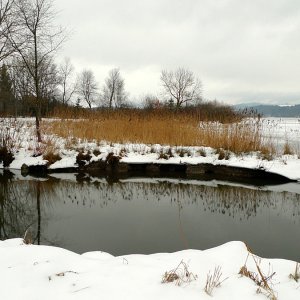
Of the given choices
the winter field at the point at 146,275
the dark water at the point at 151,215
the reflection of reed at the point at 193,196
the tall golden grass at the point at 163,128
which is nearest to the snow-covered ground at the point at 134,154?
the tall golden grass at the point at 163,128

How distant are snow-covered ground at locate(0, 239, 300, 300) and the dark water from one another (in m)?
1.28

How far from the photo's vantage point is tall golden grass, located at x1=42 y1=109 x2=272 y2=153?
29.3 ft

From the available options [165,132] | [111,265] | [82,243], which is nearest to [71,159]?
[165,132]

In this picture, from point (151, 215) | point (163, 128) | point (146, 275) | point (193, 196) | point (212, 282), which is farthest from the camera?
point (163, 128)

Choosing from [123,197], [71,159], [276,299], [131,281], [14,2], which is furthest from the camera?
[14,2]

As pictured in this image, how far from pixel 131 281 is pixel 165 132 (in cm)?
795

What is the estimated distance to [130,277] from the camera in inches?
85.1

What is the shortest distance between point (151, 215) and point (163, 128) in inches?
203

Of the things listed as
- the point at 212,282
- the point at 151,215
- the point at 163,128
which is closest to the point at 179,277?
the point at 212,282

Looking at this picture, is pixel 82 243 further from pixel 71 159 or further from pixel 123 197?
pixel 71 159

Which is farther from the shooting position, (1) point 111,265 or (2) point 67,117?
(2) point 67,117

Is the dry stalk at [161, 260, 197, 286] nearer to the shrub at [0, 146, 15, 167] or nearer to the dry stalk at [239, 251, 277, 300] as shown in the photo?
the dry stalk at [239, 251, 277, 300]

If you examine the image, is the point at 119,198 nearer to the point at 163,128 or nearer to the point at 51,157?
the point at 51,157

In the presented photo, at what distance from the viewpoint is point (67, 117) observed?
416 inches
